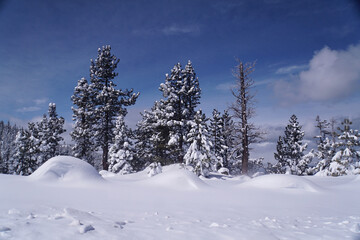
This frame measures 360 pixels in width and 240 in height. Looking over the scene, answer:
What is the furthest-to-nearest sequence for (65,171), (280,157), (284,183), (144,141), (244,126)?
1. (280,157)
2. (144,141)
3. (244,126)
4. (65,171)
5. (284,183)

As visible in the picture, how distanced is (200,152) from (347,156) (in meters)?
13.6

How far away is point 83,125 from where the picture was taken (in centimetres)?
2486

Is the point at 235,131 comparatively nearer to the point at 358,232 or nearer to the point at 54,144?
the point at 358,232

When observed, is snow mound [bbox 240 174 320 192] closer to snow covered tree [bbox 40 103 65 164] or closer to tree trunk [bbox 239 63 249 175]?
tree trunk [bbox 239 63 249 175]

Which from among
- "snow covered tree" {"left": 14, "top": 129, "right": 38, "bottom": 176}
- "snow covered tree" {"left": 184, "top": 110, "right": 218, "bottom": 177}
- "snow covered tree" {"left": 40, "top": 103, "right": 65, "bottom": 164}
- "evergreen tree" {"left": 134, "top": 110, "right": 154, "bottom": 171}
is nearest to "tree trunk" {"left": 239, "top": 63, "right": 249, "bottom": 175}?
"snow covered tree" {"left": 184, "top": 110, "right": 218, "bottom": 177}

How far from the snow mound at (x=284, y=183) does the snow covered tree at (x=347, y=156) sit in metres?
10.1

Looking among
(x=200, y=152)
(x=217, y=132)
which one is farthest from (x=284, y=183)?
(x=217, y=132)

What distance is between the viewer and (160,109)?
24.9 metres

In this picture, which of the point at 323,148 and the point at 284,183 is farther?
the point at 323,148

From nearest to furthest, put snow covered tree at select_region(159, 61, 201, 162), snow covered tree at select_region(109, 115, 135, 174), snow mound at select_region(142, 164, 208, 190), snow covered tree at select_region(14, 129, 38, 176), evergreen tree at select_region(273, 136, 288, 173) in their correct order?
snow mound at select_region(142, 164, 208, 190) → snow covered tree at select_region(159, 61, 201, 162) → snow covered tree at select_region(109, 115, 135, 174) → snow covered tree at select_region(14, 129, 38, 176) → evergreen tree at select_region(273, 136, 288, 173)

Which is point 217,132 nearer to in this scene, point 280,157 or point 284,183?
point 280,157

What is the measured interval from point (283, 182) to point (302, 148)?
2280 cm

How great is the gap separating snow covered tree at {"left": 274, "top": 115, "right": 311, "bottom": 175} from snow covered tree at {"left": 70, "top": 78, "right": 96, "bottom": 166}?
2846 cm

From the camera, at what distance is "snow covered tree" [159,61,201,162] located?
882 inches
